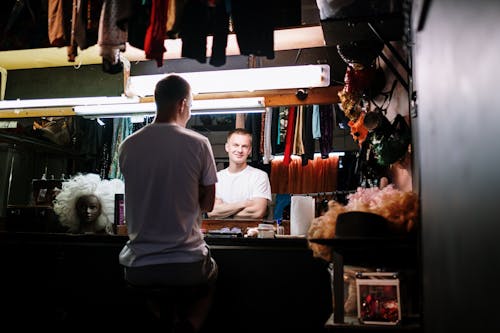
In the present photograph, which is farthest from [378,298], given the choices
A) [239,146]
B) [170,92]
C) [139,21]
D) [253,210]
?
[239,146]

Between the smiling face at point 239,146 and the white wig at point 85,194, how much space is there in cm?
156

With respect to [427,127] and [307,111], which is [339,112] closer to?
[307,111]

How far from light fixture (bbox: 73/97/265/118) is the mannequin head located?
1.37 metres

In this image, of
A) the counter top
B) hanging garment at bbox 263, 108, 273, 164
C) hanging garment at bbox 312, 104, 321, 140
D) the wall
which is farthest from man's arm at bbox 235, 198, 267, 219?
the wall

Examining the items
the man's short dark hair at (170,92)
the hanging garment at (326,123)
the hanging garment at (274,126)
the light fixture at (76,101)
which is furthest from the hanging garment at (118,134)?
the man's short dark hair at (170,92)

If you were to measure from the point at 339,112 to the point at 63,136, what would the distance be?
158 inches

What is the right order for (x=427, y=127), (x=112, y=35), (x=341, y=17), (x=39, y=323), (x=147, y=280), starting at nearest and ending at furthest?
1. (x=427, y=127)
2. (x=147, y=280)
3. (x=341, y=17)
4. (x=112, y=35)
5. (x=39, y=323)

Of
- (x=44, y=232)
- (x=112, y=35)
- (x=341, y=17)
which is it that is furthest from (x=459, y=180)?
(x=44, y=232)

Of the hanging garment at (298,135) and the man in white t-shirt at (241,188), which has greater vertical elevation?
the hanging garment at (298,135)

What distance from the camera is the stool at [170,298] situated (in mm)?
2115

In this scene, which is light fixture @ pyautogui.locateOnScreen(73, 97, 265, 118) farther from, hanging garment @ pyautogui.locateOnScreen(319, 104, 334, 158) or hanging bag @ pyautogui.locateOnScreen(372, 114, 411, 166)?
hanging bag @ pyautogui.locateOnScreen(372, 114, 411, 166)

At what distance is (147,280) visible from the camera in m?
2.16

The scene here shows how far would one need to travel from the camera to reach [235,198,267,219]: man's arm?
4615 mm

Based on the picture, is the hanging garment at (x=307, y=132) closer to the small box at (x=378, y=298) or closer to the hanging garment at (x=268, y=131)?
the hanging garment at (x=268, y=131)
